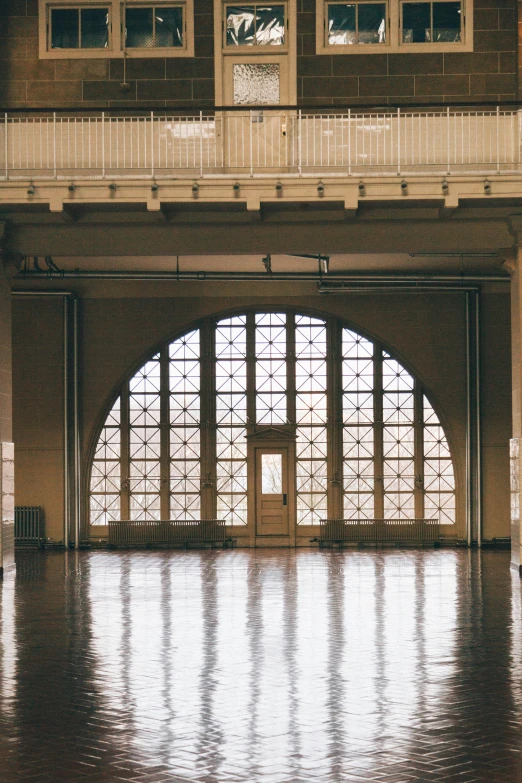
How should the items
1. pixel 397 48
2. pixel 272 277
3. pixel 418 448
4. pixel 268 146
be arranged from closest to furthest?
pixel 268 146, pixel 397 48, pixel 272 277, pixel 418 448

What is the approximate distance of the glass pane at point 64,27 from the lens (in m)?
20.9

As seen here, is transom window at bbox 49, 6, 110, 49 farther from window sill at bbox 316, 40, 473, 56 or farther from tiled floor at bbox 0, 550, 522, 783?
tiled floor at bbox 0, 550, 522, 783

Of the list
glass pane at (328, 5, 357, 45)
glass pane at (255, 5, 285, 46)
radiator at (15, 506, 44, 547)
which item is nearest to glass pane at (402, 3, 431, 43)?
glass pane at (328, 5, 357, 45)

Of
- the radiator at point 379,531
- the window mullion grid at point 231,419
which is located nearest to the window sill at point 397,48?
the window mullion grid at point 231,419

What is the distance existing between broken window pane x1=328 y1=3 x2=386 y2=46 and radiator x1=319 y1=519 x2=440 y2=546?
38.1ft

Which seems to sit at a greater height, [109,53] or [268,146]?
[109,53]

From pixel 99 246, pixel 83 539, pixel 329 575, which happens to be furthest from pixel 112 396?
pixel 329 575

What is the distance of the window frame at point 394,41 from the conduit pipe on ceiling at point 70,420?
376 inches

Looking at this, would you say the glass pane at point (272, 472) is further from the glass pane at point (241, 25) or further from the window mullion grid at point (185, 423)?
the glass pane at point (241, 25)

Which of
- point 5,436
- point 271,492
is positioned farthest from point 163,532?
point 5,436

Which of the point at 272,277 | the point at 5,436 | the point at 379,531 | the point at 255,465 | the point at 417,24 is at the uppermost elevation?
the point at 417,24

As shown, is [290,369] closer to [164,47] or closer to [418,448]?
[418,448]

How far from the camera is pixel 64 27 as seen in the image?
21.0 m

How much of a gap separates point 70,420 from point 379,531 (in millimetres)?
8067
